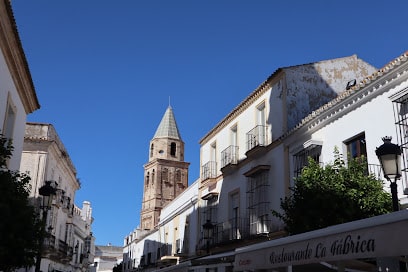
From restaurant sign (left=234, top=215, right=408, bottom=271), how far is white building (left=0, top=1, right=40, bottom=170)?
6.82m

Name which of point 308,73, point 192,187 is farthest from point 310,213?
point 192,187

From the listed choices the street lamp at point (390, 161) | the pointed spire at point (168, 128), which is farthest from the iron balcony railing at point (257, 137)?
the pointed spire at point (168, 128)

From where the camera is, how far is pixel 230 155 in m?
18.7

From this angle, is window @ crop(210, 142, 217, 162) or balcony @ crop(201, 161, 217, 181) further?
window @ crop(210, 142, 217, 162)

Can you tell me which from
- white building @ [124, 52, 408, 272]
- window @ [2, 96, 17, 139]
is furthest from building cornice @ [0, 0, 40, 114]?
white building @ [124, 52, 408, 272]

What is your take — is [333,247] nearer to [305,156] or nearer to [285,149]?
[305,156]

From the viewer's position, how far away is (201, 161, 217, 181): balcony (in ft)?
67.6

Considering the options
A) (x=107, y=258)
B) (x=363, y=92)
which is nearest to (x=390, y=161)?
(x=363, y=92)

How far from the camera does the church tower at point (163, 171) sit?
61250 millimetres

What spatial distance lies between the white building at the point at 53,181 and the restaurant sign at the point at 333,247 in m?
13.5

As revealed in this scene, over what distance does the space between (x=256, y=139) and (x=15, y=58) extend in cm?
837

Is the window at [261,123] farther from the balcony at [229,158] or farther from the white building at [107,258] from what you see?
the white building at [107,258]

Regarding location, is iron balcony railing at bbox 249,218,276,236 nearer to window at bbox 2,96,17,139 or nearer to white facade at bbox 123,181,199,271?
white facade at bbox 123,181,199,271

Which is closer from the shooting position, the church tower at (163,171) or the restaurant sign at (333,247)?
the restaurant sign at (333,247)
